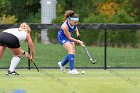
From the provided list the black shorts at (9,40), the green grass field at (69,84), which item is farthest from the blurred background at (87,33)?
the green grass field at (69,84)

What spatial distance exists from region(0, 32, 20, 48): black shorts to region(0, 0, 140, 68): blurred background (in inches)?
198

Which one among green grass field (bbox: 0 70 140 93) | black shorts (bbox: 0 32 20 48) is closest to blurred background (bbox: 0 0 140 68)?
black shorts (bbox: 0 32 20 48)

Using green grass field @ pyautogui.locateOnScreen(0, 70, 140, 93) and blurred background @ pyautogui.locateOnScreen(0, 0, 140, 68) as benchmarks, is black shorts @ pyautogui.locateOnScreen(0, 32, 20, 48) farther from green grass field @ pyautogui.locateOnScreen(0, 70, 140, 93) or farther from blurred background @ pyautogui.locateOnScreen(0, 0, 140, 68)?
blurred background @ pyautogui.locateOnScreen(0, 0, 140, 68)

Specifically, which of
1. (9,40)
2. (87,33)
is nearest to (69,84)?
(9,40)

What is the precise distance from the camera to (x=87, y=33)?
83.9 ft

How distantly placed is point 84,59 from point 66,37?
5869 millimetres

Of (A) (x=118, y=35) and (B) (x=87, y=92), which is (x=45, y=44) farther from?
(B) (x=87, y=92)

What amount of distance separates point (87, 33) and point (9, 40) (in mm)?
11914

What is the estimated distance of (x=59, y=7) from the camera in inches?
1710

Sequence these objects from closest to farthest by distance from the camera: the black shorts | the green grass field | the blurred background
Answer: the green grass field, the black shorts, the blurred background

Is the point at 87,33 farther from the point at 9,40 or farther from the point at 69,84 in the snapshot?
the point at 69,84

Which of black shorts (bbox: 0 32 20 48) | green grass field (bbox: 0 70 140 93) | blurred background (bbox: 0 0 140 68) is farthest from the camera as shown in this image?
blurred background (bbox: 0 0 140 68)

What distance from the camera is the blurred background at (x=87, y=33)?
69.8ft

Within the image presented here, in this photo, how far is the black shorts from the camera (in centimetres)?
1384
